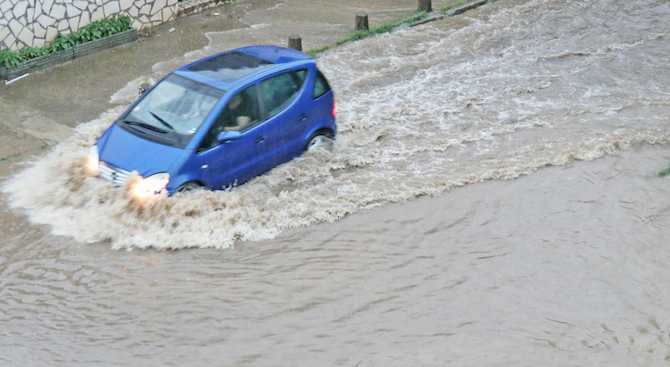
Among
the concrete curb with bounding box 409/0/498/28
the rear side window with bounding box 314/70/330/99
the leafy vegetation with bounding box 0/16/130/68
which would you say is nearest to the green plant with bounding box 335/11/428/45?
the concrete curb with bounding box 409/0/498/28

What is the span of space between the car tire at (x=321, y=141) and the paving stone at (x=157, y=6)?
6.00 m

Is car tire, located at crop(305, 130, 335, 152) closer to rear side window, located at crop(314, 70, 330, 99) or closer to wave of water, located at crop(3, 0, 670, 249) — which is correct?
wave of water, located at crop(3, 0, 670, 249)

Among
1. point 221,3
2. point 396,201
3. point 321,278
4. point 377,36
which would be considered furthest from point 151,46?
point 321,278

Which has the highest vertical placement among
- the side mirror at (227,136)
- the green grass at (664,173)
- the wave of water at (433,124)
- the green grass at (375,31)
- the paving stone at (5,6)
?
the paving stone at (5,6)

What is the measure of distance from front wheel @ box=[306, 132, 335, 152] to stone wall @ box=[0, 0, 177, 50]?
5.64 meters

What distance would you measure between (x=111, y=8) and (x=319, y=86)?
568cm

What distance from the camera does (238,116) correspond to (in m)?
8.21

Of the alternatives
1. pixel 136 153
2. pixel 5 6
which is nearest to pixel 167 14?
pixel 5 6

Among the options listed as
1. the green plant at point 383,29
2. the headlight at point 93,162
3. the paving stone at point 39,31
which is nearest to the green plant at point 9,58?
the paving stone at point 39,31

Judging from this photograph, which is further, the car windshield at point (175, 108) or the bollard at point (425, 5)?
the bollard at point (425, 5)

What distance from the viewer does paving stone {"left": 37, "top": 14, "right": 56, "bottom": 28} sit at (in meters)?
11.7

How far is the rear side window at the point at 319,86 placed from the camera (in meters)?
9.13

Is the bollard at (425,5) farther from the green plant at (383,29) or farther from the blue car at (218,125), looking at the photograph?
the blue car at (218,125)

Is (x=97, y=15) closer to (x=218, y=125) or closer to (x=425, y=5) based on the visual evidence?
(x=218, y=125)
